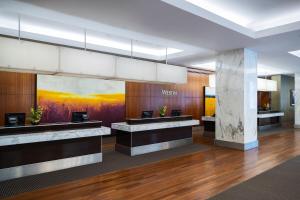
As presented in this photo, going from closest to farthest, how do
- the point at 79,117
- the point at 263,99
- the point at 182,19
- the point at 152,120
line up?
1. the point at 182,19
2. the point at 79,117
3. the point at 152,120
4. the point at 263,99

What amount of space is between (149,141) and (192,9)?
377 cm

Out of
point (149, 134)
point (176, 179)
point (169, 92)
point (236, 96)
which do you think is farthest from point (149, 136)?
point (169, 92)

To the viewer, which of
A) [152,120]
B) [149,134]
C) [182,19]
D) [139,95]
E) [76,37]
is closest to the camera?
[182,19]

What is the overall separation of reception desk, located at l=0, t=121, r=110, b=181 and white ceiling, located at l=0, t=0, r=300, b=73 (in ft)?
7.62

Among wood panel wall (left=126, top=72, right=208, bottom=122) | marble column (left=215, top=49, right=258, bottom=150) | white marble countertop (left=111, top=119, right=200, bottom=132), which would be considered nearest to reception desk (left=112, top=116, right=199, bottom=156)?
white marble countertop (left=111, top=119, right=200, bottom=132)

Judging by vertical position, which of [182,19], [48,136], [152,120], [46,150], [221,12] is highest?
[221,12]

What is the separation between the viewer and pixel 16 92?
6520 millimetres

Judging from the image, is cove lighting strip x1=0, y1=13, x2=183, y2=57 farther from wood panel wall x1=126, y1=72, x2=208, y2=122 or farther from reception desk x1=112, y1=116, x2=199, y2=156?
reception desk x1=112, y1=116, x2=199, y2=156

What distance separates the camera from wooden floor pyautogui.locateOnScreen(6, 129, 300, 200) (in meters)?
3.40

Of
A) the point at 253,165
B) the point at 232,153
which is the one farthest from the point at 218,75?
the point at 253,165

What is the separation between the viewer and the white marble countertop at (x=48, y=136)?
3880mm

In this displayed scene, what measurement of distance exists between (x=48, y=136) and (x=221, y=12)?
178 inches

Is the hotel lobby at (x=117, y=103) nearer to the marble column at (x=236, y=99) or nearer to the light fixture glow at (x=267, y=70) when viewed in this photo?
the marble column at (x=236, y=99)

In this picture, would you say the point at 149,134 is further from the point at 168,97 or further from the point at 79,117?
the point at 168,97
